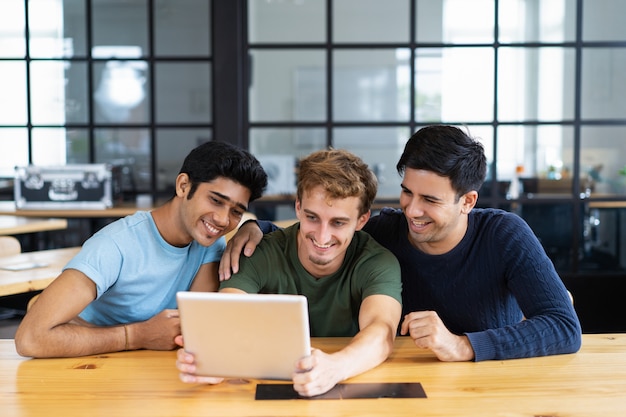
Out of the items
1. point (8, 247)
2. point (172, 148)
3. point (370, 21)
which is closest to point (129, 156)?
point (172, 148)

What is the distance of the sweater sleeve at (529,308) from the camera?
1731 millimetres

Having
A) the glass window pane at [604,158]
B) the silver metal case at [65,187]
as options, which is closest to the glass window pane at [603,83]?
the glass window pane at [604,158]

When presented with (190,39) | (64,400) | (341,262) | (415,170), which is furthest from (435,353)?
(190,39)

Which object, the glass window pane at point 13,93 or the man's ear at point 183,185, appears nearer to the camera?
the man's ear at point 183,185

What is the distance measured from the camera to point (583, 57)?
4.81 m

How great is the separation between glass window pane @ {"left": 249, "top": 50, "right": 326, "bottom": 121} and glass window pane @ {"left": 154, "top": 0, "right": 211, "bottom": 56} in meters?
0.37

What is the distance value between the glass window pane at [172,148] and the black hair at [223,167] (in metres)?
2.84

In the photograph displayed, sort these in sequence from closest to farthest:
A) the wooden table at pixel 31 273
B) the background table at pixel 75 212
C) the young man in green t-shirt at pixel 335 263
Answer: the young man in green t-shirt at pixel 335 263 < the wooden table at pixel 31 273 < the background table at pixel 75 212

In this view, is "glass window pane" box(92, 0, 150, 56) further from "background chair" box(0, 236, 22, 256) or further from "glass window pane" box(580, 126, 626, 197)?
"glass window pane" box(580, 126, 626, 197)

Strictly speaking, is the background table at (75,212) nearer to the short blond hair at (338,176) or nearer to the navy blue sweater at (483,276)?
the navy blue sweater at (483,276)

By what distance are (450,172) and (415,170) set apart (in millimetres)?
97

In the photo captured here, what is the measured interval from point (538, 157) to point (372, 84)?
1247 millimetres

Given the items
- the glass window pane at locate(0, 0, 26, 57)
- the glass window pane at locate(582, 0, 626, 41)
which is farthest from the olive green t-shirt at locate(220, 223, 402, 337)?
the glass window pane at locate(0, 0, 26, 57)

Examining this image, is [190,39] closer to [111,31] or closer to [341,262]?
[111,31]
